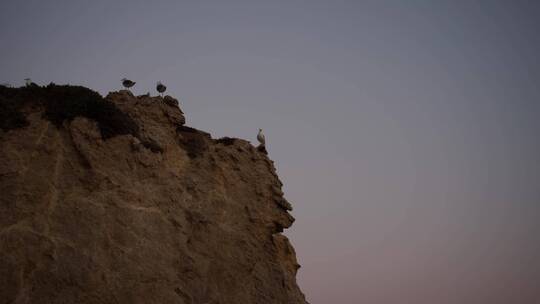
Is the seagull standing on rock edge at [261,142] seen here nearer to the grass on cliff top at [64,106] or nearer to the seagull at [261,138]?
the seagull at [261,138]

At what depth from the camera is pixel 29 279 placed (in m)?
15.1

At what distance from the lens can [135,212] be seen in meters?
17.7

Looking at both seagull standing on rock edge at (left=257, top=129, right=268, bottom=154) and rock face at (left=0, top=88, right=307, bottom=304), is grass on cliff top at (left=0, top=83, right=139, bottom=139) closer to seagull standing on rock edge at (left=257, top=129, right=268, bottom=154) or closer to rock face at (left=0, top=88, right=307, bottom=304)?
rock face at (left=0, top=88, right=307, bottom=304)

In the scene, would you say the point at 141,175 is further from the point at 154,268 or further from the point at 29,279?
the point at 29,279

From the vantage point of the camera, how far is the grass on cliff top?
17.5 m

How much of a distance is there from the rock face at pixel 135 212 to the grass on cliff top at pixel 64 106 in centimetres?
6

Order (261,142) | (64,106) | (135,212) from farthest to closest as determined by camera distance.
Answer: (261,142) → (64,106) → (135,212)

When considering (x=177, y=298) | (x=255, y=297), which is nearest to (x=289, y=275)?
(x=255, y=297)

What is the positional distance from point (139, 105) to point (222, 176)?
4370 mm

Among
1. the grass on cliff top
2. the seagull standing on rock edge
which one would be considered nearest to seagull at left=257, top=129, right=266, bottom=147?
the seagull standing on rock edge

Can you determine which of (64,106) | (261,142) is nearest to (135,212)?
(64,106)

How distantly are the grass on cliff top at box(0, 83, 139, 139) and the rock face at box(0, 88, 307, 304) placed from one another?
0.06 meters

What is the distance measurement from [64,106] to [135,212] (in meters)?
4.50

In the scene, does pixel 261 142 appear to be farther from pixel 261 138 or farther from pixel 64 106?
pixel 64 106
